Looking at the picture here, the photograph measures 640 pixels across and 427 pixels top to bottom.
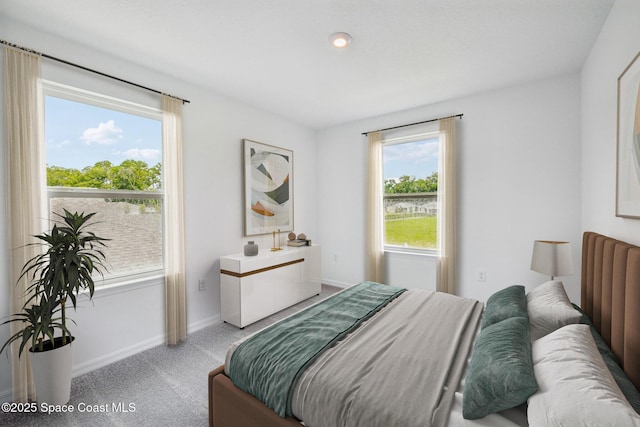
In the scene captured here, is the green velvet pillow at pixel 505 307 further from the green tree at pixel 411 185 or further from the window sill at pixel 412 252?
the green tree at pixel 411 185

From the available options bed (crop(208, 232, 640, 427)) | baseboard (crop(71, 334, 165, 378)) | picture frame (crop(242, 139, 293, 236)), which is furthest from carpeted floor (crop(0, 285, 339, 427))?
picture frame (crop(242, 139, 293, 236))

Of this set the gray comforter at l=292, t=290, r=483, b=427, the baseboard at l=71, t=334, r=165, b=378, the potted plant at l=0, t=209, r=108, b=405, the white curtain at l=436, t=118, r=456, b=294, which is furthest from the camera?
the white curtain at l=436, t=118, r=456, b=294

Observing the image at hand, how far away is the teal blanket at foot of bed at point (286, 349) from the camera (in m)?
1.39

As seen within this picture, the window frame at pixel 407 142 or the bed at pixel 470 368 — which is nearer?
the bed at pixel 470 368

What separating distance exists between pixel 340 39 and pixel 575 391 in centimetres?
250

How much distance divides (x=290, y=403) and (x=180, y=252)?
2.09 metres

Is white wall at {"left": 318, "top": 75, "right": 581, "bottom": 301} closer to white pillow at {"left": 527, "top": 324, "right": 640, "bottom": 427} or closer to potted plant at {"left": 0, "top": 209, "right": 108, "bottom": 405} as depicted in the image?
white pillow at {"left": 527, "top": 324, "right": 640, "bottom": 427}

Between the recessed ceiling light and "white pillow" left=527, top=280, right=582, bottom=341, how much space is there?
2352mm

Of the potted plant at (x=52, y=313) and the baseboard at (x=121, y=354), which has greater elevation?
the potted plant at (x=52, y=313)

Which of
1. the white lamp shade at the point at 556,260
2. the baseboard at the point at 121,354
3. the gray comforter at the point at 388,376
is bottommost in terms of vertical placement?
the baseboard at the point at 121,354

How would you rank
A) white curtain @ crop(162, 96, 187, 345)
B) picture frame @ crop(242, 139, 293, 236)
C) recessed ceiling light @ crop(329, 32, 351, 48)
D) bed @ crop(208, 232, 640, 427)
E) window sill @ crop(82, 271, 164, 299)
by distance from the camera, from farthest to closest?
picture frame @ crop(242, 139, 293, 236) < white curtain @ crop(162, 96, 187, 345) < window sill @ crop(82, 271, 164, 299) < recessed ceiling light @ crop(329, 32, 351, 48) < bed @ crop(208, 232, 640, 427)

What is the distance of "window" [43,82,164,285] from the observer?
2.28 meters

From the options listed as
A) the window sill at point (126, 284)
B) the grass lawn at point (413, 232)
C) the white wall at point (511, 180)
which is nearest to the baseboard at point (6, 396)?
the window sill at point (126, 284)

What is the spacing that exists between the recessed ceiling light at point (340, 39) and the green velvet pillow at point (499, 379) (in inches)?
91.1
